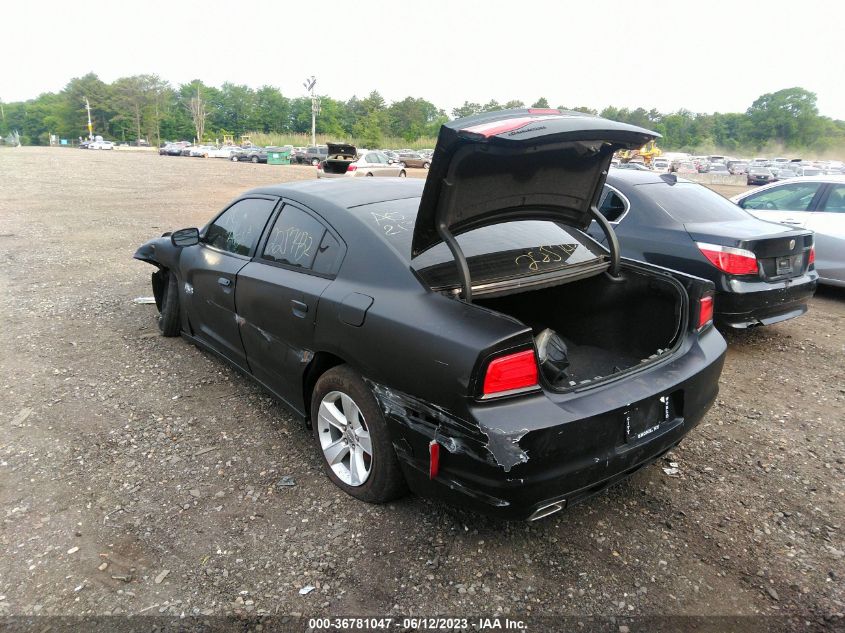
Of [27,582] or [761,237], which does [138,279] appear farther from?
[761,237]

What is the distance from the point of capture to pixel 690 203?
523 cm

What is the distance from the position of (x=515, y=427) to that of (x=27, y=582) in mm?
2180

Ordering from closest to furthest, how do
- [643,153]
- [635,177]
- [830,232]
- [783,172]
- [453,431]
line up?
[453,431] < [635,177] < [830,232] < [783,172] < [643,153]

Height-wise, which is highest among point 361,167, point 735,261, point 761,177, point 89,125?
point 89,125

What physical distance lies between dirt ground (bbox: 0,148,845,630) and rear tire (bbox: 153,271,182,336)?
1.60 feet

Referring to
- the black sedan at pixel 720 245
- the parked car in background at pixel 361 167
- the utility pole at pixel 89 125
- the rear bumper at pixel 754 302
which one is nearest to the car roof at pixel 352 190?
Result: the black sedan at pixel 720 245

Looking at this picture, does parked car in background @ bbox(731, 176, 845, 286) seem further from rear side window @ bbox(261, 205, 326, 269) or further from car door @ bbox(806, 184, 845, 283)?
rear side window @ bbox(261, 205, 326, 269)

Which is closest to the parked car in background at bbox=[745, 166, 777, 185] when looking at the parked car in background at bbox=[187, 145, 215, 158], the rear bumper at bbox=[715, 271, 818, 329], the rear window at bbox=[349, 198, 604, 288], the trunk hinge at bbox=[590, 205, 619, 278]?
the rear bumper at bbox=[715, 271, 818, 329]

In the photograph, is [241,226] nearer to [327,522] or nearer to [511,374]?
[327,522]

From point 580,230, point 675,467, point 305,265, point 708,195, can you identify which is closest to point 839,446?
point 675,467

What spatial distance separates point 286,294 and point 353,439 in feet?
3.00

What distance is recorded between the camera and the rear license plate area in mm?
2370

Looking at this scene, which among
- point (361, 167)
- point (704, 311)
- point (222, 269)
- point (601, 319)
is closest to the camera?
point (704, 311)

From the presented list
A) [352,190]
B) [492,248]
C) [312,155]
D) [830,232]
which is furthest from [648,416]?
[312,155]
